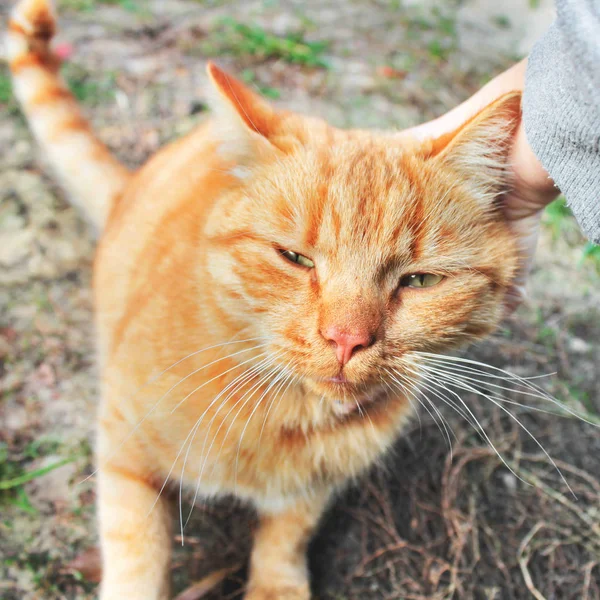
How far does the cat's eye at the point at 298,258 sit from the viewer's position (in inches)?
60.4

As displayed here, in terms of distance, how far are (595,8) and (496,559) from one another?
5.88 ft

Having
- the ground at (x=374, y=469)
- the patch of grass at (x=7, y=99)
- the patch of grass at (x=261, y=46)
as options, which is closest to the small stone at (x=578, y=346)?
the ground at (x=374, y=469)

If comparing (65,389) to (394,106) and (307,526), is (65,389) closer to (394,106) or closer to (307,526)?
(307,526)

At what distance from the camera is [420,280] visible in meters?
1.58

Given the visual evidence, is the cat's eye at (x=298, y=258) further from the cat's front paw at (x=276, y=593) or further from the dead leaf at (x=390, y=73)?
the dead leaf at (x=390, y=73)

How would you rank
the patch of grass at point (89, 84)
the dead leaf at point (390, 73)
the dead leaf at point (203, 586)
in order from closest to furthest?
the dead leaf at point (203, 586), the patch of grass at point (89, 84), the dead leaf at point (390, 73)

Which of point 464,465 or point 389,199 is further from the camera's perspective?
point 464,465

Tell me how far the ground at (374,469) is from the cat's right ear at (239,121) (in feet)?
2.88

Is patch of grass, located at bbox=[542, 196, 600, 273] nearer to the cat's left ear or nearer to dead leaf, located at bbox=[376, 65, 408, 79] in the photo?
dead leaf, located at bbox=[376, 65, 408, 79]

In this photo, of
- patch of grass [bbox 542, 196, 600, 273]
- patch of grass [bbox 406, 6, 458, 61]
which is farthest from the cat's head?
patch of grass [bbox 406, 6, 458, 61]

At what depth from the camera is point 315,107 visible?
12.2 feet

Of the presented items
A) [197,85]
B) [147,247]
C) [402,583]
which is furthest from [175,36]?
[402,583]

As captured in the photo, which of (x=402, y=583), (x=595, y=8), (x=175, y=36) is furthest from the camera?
(x=175, y=36)

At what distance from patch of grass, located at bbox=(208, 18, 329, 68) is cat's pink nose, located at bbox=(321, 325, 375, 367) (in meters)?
3.08
